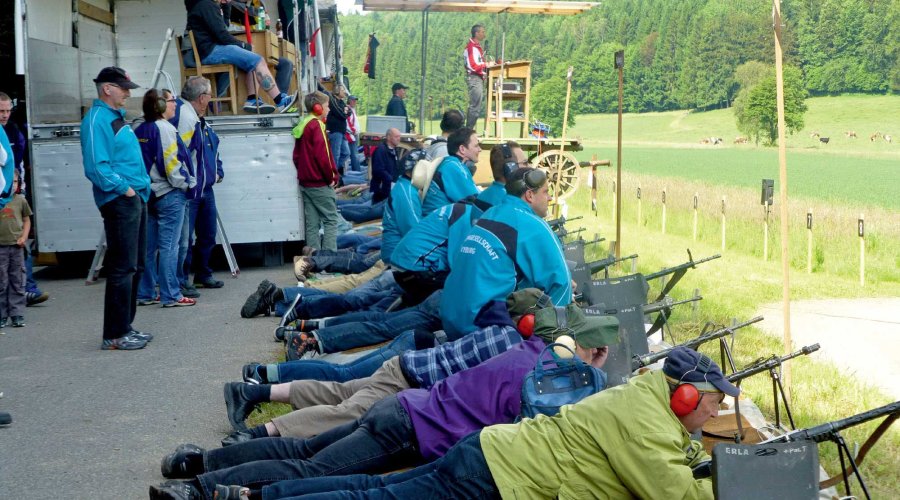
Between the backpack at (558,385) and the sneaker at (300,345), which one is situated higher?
the backpack at (558,385)

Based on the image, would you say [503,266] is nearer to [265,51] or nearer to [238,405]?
[238,405]

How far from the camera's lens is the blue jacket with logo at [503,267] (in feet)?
19.7

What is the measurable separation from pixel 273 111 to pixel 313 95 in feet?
3.04

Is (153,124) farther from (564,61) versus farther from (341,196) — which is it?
(564,61)

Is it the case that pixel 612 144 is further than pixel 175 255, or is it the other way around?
pixel 612 144

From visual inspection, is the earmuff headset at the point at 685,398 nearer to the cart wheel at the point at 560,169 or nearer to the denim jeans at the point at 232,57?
the denim jeans at the point at 232,57

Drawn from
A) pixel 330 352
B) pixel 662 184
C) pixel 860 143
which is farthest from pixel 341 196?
pixel 860 143

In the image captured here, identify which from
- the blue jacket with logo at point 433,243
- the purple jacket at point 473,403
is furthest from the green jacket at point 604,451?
the blue jacket with logo at point 433,243

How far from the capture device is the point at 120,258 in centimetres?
790

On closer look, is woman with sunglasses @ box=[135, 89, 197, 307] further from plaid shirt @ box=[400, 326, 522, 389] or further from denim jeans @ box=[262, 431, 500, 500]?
denim jeans @ box=[262, 431, 500, 500]

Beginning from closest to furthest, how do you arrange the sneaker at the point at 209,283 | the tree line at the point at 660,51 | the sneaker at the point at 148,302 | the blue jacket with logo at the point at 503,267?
the blue jacket with logo at the point at 503,267, the sneaker at the point at 148,302, the sneaker at the point at 209,283, the tree line at the point at 660,51

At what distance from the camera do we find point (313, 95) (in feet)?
38.6

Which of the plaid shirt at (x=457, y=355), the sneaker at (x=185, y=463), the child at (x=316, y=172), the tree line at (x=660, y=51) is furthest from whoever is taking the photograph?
the tree line at (x=660, y=51)

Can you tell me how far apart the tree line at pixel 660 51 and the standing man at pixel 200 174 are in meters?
46.8
